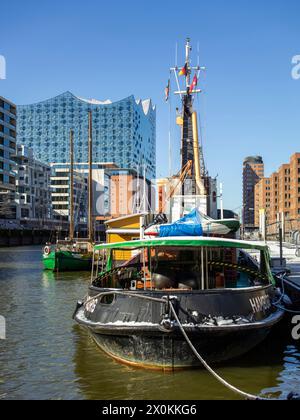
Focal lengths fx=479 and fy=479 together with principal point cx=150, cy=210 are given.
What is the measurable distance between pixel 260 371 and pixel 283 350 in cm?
260

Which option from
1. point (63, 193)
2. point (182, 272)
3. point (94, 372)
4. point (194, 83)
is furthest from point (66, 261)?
point (63, 193)

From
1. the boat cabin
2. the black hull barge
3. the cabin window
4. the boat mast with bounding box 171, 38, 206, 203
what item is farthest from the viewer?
the boat mast with bounding box 171, 38, 206, 203

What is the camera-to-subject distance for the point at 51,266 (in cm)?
4100

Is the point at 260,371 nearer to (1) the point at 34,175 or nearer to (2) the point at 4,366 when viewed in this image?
(2) the point at 4,366

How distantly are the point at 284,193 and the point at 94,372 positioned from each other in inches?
5460

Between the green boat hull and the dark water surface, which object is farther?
the green boat hull

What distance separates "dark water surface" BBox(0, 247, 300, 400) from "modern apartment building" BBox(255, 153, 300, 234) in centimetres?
10943

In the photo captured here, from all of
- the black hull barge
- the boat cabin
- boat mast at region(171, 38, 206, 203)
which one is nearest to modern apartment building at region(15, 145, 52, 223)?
boat mast at region(171, 38, 206, 203)

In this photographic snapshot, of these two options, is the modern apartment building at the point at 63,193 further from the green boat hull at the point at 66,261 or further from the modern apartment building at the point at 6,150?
the green boat hull at the point at 66,261

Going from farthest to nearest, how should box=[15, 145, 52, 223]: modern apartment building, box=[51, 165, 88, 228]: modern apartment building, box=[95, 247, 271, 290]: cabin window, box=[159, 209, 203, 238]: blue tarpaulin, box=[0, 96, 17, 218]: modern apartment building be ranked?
box=[51, 165, 88, 228]: modern apartment building < box=[15, 145, 52, 223]: modern apartment building < box=[0, 96, 17, 218]: modern apartment building < box=[159, 209, 203, 238]: blue tarpaulin < box=[95, 247, 271, 290]: cabin window

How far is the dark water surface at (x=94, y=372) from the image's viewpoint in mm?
10188

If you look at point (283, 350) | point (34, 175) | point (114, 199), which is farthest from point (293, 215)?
point (283, 350)

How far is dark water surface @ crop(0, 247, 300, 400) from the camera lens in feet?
33.4

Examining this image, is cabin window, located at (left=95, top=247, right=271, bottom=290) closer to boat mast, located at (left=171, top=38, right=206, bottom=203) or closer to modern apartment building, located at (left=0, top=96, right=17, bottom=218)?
boat mast, located at (left=171, top=38, right=206, bottom=203)
